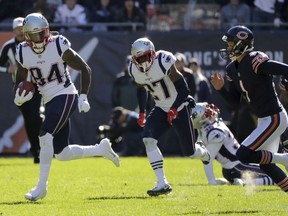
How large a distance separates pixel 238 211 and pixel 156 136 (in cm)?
175

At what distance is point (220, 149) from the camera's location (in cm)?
1055

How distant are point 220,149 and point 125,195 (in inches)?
67.9

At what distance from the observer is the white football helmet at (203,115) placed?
1052 cm

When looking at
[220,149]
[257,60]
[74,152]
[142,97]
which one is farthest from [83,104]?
[220,149]

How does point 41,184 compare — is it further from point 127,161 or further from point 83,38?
point 83,38

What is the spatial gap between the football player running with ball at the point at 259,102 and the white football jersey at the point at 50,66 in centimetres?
169

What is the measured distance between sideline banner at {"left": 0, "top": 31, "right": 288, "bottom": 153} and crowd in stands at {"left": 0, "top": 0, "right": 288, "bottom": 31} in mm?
230

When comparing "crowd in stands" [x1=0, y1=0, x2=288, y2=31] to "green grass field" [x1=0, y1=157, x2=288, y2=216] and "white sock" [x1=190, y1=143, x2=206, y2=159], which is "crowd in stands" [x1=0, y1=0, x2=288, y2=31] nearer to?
"green grass field" [x1=0, y1=157, x2=288, y2=216]

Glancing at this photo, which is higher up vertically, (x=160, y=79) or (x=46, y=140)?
(x=160, y=79)

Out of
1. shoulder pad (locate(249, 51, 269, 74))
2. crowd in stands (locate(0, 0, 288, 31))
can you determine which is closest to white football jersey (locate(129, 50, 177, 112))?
shoulder pad (locate(249, 51, 269, 74))

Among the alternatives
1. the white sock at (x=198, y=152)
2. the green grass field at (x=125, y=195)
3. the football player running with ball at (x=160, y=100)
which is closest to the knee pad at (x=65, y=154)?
the green grass field at (x=125, y=195)

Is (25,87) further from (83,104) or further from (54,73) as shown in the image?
(83,104)

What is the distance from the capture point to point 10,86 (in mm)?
15945

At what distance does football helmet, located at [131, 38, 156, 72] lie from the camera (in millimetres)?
9180
